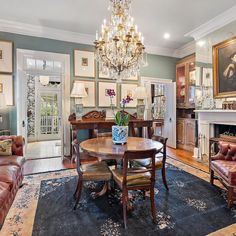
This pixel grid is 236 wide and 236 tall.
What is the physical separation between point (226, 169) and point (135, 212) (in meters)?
Result: 1.35

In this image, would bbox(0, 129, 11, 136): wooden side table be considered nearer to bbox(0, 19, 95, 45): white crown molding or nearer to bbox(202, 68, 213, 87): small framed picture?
bbox(0, 19, 95, 45): white crown molding

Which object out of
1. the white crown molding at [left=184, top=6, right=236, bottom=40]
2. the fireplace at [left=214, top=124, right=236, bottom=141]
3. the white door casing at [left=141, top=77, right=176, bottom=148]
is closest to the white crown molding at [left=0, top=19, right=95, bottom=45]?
the white door casing at [left=141, top=77, right=176, bottom=148]

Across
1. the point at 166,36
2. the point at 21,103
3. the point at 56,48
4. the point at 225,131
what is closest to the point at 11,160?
the point at 21,103

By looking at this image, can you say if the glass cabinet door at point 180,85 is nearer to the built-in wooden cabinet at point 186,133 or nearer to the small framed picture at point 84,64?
the built-in wooden cabinet at point 186,133

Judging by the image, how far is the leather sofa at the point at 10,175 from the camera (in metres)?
1.87

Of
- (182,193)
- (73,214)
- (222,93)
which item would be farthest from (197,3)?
(73,214)

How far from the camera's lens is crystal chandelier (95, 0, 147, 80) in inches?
116

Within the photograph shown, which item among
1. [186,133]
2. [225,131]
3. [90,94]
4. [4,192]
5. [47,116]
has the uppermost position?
[90,94]

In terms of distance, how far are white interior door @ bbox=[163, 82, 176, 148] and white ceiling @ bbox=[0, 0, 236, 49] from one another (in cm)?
179

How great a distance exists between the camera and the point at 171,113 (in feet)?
19.3

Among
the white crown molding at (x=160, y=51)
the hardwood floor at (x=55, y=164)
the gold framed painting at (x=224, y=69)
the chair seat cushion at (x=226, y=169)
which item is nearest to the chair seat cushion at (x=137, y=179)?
the chair seat cushion at (x=226, y=169)

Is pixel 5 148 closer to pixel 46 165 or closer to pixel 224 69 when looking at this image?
pixel 46 165

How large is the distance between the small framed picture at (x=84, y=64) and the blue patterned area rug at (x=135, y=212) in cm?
283

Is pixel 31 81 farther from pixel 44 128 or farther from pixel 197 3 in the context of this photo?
pixel 197 3
